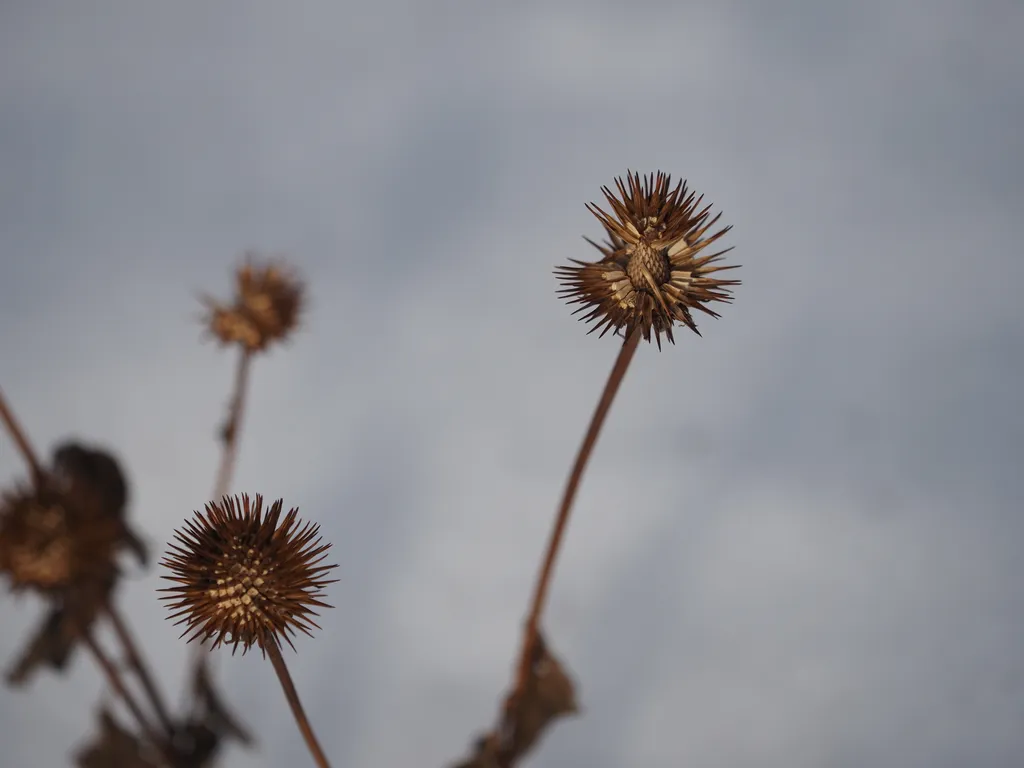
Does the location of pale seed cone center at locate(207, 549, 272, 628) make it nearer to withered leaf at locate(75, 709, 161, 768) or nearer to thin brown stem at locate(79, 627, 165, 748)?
thin brown stem at locate(79, 627, 165, 748)

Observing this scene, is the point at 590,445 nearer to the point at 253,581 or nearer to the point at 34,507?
the point at 253,581

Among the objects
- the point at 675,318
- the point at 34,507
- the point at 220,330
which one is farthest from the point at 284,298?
the point at 675,318

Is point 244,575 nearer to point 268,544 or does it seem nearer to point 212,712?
point 268,544

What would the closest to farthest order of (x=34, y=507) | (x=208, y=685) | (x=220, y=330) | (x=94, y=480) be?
(x=34, y=507) → (x=94, y=480) → (x=208, y=685) → (x=220, y=330)

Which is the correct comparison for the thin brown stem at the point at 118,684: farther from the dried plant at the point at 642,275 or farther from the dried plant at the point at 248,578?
the dried plant at the point at 642,275

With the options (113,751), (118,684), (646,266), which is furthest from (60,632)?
(646,266)

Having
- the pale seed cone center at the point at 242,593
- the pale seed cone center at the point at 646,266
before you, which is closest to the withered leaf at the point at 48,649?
the pale seed cone center at the point at 242,593

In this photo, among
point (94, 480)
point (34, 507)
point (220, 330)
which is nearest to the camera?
point (34, 507)

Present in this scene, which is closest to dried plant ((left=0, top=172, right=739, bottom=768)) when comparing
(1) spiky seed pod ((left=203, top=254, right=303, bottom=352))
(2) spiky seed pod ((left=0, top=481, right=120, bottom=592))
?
(2) spiky seed pod ((left=0, top=481, right=120, bottom=592))
